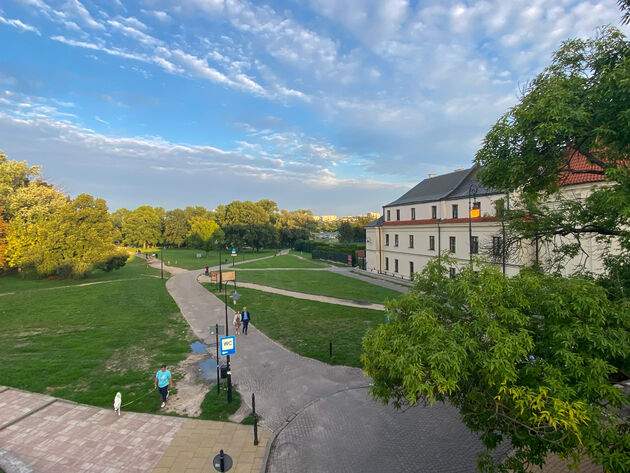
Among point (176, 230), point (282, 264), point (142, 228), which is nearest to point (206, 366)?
point (282, 264)

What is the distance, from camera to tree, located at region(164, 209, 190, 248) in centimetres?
9488

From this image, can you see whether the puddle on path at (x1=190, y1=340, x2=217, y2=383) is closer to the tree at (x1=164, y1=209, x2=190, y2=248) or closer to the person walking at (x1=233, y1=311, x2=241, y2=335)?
the person walking at (x1=233, y1=311, x2=241, y2=335)

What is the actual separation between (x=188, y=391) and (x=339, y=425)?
5.82m

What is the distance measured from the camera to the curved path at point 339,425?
852 centimetres

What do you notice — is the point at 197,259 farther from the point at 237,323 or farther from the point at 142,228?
the point at 237,323

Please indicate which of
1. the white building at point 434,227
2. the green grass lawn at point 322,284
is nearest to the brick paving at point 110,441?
the green grass lawn at point 322,284

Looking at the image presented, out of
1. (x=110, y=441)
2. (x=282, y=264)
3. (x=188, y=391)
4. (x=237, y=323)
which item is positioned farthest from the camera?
(x=282, y=264)

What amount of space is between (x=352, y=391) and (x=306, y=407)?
80.4 inches

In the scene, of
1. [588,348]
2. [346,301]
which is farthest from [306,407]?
[346,301]

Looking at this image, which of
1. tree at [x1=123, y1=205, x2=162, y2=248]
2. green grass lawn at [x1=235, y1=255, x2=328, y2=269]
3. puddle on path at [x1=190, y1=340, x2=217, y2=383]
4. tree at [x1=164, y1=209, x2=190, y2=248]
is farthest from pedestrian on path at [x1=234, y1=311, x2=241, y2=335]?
tree at [x1=123, y1=205, x2=162, y2=248]

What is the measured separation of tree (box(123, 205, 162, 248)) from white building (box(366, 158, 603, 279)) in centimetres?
7181

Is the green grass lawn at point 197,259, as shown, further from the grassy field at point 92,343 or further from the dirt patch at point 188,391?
the dirt patch at point 188,391

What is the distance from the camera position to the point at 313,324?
20.4m

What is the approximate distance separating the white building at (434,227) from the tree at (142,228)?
71.8m
